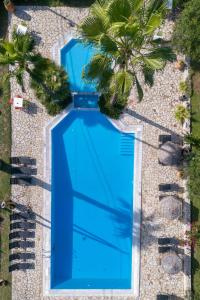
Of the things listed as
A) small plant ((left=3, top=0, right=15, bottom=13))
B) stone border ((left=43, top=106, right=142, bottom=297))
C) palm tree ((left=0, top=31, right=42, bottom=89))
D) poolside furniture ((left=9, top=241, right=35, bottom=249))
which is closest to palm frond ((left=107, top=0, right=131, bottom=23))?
palm tree ((left=0, top=31, right=42, bottom=89))

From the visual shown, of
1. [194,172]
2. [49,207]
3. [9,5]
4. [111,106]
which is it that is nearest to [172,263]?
[194,172]

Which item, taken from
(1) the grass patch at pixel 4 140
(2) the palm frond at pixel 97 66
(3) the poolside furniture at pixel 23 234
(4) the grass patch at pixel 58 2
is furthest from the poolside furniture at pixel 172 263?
(4) the grass patch at pixel 58 2

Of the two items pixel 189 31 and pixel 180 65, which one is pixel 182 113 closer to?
pixel 180 65

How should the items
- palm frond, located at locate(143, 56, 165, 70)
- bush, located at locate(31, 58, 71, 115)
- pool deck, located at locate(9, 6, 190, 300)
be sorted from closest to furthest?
palm frond, located at locate(143, 56, 165, 70) < bush, located at locate(31, 58, 71, 115) < pool deck, located at locate(9, 6, 190, 300)

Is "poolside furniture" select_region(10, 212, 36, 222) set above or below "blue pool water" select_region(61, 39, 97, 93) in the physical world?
below

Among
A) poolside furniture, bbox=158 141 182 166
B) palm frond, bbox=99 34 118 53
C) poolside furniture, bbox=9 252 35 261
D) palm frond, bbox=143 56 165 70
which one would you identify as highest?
palm frond, bbox=99 34 118 53

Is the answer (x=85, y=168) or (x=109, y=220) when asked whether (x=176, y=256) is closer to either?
(x=109, y=220)

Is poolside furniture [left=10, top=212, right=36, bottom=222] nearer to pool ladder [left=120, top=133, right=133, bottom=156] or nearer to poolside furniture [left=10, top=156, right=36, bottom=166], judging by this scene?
poolside furniture [left=10, top=156, right=36, bottom=166]
